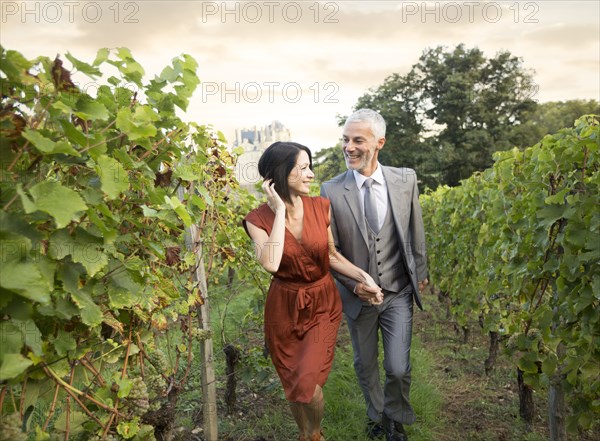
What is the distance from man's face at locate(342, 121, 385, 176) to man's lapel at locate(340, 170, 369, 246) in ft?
0.38

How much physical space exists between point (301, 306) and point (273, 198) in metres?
0.65

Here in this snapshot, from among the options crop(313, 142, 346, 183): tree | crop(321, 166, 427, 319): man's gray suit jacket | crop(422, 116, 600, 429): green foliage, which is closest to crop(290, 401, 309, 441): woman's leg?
crop(321, 166, 427, 319): man's gray suit jacket

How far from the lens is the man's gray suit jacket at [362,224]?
3.81 metres

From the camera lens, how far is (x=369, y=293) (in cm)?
348

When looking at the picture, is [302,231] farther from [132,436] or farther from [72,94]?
[72,94]

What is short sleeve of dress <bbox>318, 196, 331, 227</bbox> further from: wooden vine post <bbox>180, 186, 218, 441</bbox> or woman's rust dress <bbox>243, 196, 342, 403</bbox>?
wooden vine post <bbox>180, 186, 218, 441</bbox>

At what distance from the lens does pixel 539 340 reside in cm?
328

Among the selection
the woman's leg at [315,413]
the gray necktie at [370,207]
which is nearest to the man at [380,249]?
the gray necktie at [370,207]

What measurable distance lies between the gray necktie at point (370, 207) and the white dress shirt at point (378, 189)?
2 centimetres

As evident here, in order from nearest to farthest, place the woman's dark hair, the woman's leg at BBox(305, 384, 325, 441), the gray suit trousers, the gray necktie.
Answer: the woman's leg at BBox(305, 384, 325, 441), the woman's dark hair, the gray suit trousers, the gray necktie

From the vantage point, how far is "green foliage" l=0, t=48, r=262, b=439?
1274mm

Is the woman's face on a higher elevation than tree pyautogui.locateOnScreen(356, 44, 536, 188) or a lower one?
lower

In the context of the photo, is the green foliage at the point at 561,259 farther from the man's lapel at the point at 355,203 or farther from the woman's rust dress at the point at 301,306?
the woman's rust dress at the point at 301,306

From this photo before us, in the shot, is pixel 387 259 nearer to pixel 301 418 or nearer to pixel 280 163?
pixel 280 163
